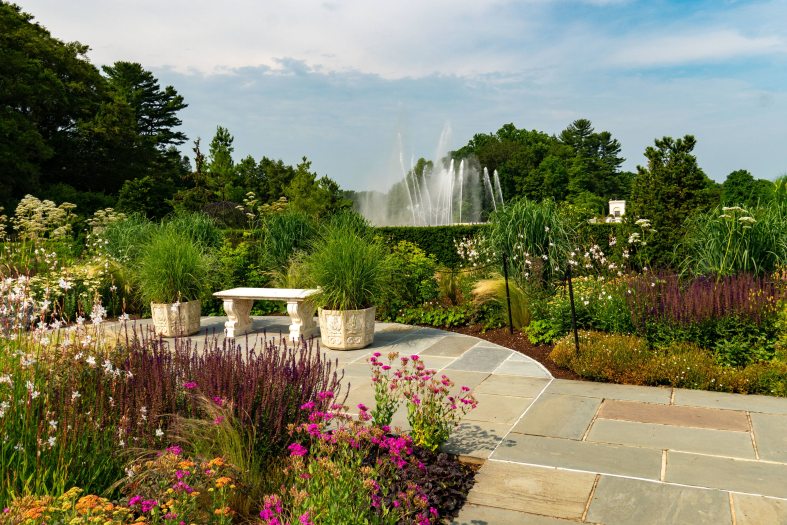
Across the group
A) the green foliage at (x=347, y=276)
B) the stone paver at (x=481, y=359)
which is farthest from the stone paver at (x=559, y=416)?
the green foliage at (x=347, y=276)

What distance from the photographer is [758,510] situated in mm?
3148

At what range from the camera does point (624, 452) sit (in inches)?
158

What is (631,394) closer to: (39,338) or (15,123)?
(39,338)

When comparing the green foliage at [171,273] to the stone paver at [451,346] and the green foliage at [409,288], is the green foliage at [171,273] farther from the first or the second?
the stone paver at [451,346]

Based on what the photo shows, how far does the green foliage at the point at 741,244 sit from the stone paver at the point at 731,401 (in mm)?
2404

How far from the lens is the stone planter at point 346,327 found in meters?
7.34

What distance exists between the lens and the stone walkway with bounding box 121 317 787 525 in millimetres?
3195

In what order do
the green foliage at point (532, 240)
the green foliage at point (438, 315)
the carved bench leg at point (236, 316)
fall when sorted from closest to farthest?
the carved bench leg at point (236, 316) < the green foliage at point (438, 315) < the green foliage at point (532, 240)

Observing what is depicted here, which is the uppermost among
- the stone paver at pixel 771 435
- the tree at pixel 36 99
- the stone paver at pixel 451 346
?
the tree at pixel 36 99

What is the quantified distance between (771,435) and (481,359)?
3050 mm

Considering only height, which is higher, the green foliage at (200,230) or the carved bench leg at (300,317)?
the green foliage at (200,230)

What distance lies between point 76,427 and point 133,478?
38 centimetres

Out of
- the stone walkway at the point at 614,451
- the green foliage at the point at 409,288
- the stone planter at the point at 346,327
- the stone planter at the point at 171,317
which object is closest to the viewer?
the stone walkway at the point at 614,451

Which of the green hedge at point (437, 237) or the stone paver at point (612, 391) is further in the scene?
the green hedge at point (437, 237)
